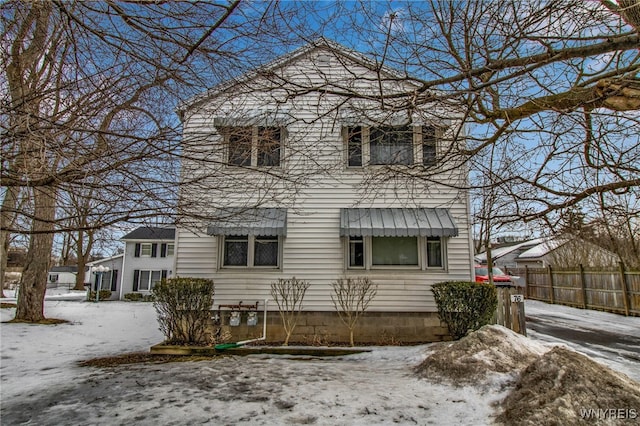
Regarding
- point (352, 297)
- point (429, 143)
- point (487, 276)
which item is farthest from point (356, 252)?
point (487, 276)

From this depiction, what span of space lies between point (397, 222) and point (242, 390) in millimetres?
4778

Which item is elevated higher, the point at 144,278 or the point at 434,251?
the point at 434,251

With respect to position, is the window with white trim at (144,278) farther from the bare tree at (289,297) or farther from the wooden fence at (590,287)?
the wooden fence at (590,287)

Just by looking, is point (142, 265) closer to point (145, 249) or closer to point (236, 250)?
point (145, 249)

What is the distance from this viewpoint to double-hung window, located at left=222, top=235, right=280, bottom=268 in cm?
882

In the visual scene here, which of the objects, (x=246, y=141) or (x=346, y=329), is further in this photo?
(x=346, y=329)

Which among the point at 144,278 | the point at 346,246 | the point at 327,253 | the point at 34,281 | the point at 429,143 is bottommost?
the point at 144,278

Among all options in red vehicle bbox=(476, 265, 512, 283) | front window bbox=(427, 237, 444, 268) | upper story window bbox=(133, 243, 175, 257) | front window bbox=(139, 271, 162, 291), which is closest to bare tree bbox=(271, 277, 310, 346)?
front window bbox=(427, 237, 444, 268)

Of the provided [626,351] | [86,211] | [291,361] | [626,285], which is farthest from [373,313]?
[626,285]

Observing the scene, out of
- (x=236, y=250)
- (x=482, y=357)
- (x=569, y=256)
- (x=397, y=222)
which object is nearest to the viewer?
(x=482, y=357)

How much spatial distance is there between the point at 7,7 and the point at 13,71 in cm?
69

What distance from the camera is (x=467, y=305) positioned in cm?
771

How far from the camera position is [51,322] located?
11.1 metres

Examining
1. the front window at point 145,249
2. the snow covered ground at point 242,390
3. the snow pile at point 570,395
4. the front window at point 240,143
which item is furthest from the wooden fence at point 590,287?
the front window at point 145,249
